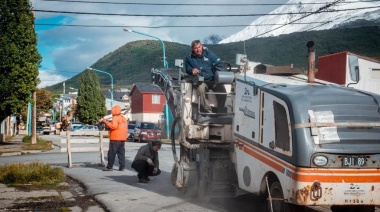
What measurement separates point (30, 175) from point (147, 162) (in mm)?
2829

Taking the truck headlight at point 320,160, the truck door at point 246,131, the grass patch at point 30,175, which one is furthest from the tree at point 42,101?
the truck headlight at point 320,160

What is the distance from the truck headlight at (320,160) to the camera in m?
6.93

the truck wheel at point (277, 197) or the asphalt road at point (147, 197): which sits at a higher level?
the truck wheel at point (277, 197)

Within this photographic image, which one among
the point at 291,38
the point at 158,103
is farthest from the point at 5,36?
the point at 291,38

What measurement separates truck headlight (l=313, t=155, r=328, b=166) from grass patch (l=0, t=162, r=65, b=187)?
301 inches

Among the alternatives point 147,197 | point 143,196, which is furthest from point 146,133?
point 147,197

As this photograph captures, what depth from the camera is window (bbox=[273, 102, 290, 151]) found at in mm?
7377

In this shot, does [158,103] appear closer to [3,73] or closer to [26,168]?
[3,73]

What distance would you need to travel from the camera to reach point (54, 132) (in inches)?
3383

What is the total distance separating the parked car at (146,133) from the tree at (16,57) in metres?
12.7

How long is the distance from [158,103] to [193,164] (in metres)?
72.7

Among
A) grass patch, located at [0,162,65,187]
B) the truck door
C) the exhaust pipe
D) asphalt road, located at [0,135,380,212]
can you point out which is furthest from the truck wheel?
grass patch, located at [0,162,65,187]

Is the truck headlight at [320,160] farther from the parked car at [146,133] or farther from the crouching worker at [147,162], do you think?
the parked car at [146,133]

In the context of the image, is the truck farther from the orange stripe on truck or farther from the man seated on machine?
the man seated on machine
